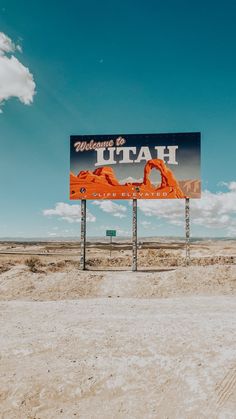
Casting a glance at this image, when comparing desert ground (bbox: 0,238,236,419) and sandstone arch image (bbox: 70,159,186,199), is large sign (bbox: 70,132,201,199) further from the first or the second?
desert ground (bbox: 0,238,236,419)

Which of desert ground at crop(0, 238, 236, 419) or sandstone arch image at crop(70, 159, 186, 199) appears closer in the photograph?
desert ground at crop(0, 238, 236, 419)

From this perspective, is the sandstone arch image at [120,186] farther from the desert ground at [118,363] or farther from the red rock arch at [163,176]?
the desert ground at [118,363]

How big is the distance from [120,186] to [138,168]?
6.98ft

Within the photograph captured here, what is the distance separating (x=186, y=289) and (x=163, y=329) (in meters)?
11.8

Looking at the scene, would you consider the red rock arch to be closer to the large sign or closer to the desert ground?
the large sign

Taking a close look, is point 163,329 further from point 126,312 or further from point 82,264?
point 82,264

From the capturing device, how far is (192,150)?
30.6 metres

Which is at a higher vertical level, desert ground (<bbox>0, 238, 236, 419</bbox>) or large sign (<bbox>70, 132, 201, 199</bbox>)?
large sign (<bbox>70, 132, 201, 199</bbox>)

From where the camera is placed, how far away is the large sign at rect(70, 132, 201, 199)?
30250 mm

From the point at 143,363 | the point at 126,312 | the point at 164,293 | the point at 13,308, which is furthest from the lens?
the point at 164,293

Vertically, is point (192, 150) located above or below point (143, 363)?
above

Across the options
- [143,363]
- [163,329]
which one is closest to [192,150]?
[163,329]

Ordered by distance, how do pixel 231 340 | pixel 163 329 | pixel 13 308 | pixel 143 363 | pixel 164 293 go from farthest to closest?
pixel 164 293 → pixel 13 308 → pixel 163 329 → pixel 231 340 → pixel 143 363

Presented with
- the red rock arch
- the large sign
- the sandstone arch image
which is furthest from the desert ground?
the large sign
